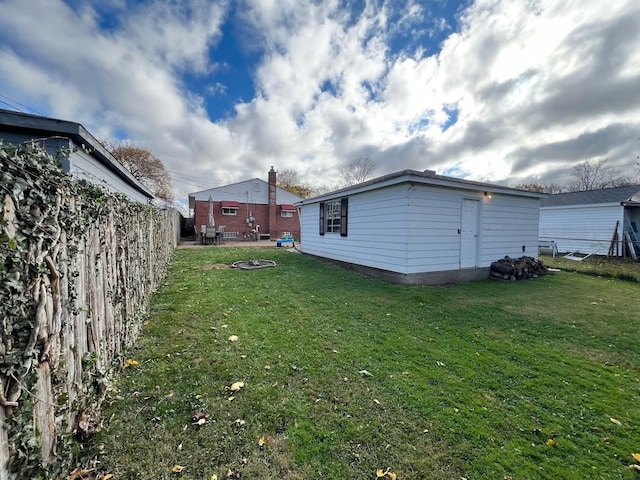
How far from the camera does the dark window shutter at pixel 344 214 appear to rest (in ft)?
29.3

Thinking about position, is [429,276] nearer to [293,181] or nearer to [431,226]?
[431,226]

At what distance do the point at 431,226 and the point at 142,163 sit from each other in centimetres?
3102

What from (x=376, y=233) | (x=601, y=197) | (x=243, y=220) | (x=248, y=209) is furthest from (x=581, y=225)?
(x=243, y=220)

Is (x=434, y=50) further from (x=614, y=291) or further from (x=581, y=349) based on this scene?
(x=581, y=349)

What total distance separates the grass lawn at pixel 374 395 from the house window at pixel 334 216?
4.71 meters

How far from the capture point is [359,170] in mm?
30438

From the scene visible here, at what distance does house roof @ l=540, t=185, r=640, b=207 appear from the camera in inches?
513

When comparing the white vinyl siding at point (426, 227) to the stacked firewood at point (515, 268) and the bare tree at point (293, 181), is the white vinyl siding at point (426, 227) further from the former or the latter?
the bare tree at point (293, 181)

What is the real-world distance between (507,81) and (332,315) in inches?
523

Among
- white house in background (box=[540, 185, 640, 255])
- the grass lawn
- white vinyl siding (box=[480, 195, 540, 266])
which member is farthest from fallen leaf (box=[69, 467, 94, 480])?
white house in background (box=[540, 185, 640, 255])

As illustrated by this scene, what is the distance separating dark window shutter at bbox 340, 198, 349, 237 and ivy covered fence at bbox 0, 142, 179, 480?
23.7 ft

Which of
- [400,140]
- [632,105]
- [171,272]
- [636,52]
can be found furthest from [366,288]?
[400,140]

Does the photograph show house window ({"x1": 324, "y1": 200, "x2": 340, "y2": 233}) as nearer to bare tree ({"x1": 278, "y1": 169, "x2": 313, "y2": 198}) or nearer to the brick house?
the brick house

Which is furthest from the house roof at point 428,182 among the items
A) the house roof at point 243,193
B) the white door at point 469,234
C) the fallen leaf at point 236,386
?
the house roof at point 243,193
